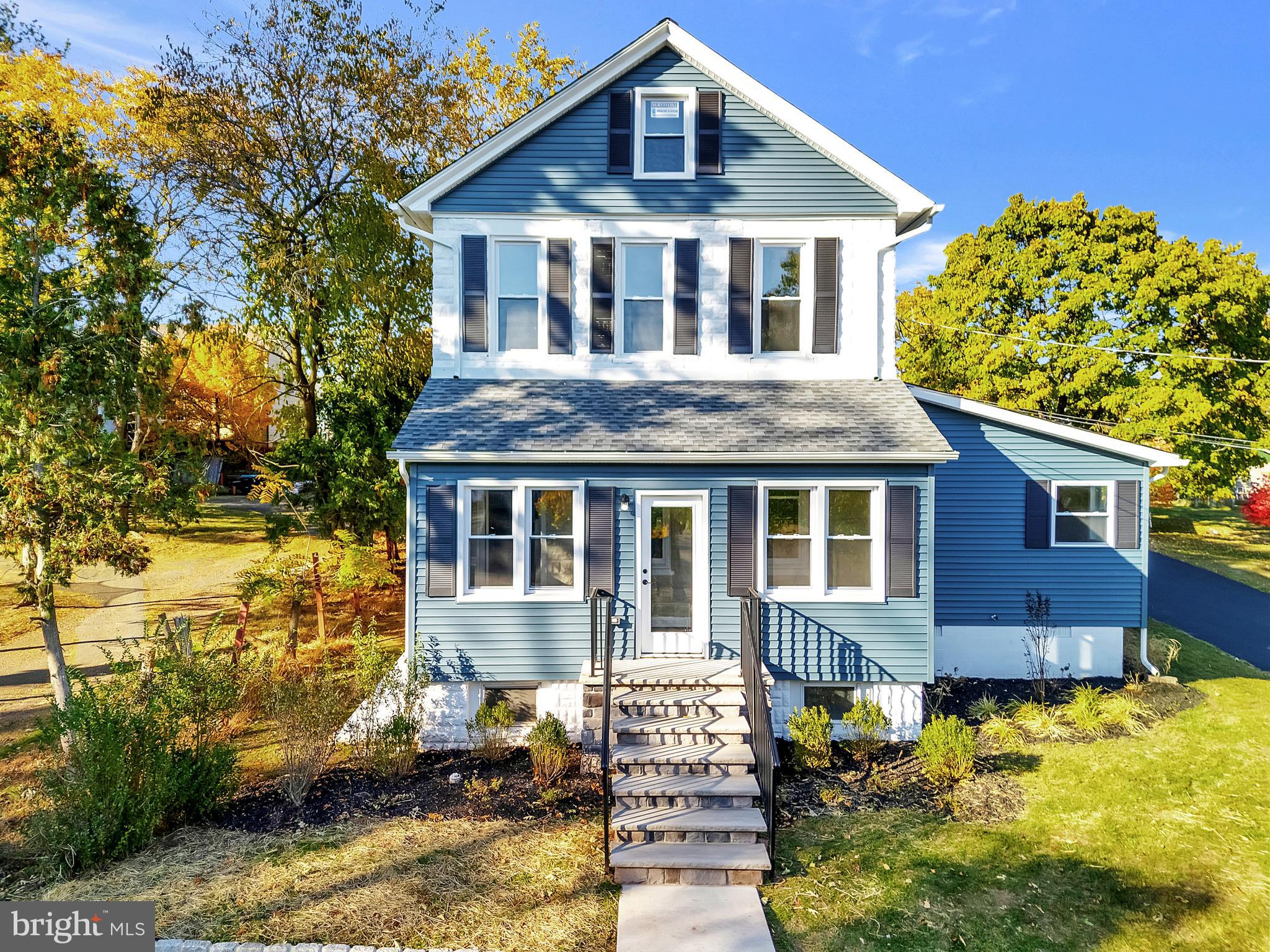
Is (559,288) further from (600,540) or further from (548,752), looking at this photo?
(548,752)

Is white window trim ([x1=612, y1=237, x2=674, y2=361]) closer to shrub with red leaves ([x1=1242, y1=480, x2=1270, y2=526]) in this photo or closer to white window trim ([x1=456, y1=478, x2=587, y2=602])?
white window trim ([x1=456, y1=478, x2=587, y2=602])

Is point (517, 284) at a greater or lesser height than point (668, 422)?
greater

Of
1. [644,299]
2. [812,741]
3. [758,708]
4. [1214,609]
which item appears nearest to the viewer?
[758,708]

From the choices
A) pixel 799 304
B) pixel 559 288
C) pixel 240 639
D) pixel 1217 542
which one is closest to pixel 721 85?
pixel 799 304

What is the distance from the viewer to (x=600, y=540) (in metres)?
8.05

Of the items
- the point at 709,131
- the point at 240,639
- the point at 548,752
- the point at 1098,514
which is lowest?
the point at 548,752

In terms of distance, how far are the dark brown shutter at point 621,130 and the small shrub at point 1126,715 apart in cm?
1006

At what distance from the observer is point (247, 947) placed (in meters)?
4.44

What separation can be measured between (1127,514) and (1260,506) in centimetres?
1716

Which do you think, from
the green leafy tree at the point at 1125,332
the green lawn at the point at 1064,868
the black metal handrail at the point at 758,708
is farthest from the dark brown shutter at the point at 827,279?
the green leafy tree at the point at 1125,332

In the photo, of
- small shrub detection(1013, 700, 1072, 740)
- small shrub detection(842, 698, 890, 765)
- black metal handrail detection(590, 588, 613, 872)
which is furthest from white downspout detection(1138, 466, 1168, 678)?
black metal handrail detection(590, 588, 613, 872)

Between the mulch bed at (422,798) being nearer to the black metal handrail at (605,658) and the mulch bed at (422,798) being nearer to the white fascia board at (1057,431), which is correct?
the black metal handrail at (605,658)

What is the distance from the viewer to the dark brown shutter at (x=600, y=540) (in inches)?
316

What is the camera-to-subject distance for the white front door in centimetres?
812
